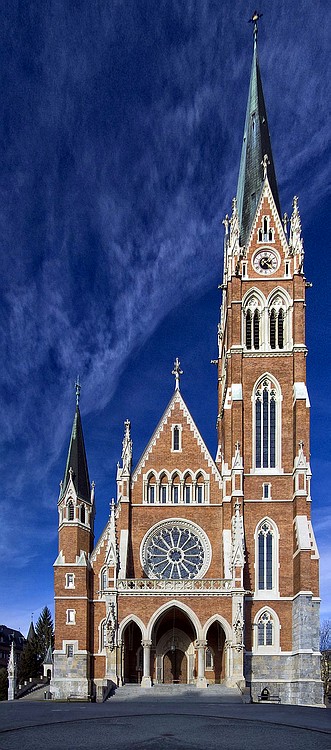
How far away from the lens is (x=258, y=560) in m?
53.2

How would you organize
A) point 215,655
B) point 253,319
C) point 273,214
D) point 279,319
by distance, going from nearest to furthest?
point 215,655 → point 279,319 → point 253,319 → point 273,214

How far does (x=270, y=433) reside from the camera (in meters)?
55.9

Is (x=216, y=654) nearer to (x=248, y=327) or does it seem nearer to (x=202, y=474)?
(x=202, y=474)

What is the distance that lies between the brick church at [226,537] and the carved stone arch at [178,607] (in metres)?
0.09

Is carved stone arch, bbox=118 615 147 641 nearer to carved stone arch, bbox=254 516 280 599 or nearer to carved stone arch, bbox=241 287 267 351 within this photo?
carved stone arch, bbox=254 516 280 599

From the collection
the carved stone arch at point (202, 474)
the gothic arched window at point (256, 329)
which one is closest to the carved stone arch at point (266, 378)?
the gothic arched window at point (256, 329)

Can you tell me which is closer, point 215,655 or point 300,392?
point 215,655

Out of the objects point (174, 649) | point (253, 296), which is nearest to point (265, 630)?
point (174, 649)

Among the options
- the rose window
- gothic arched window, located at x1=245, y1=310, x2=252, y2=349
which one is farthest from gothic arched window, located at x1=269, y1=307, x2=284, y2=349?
the rose window

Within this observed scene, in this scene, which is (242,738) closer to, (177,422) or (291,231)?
(177,422)

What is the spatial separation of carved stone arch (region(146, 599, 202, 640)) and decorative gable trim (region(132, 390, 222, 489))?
9.25m

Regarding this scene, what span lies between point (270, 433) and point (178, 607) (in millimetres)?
13697

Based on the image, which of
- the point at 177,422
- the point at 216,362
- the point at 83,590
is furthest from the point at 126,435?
the point at 216,362

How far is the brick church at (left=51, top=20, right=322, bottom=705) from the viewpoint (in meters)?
49.9
